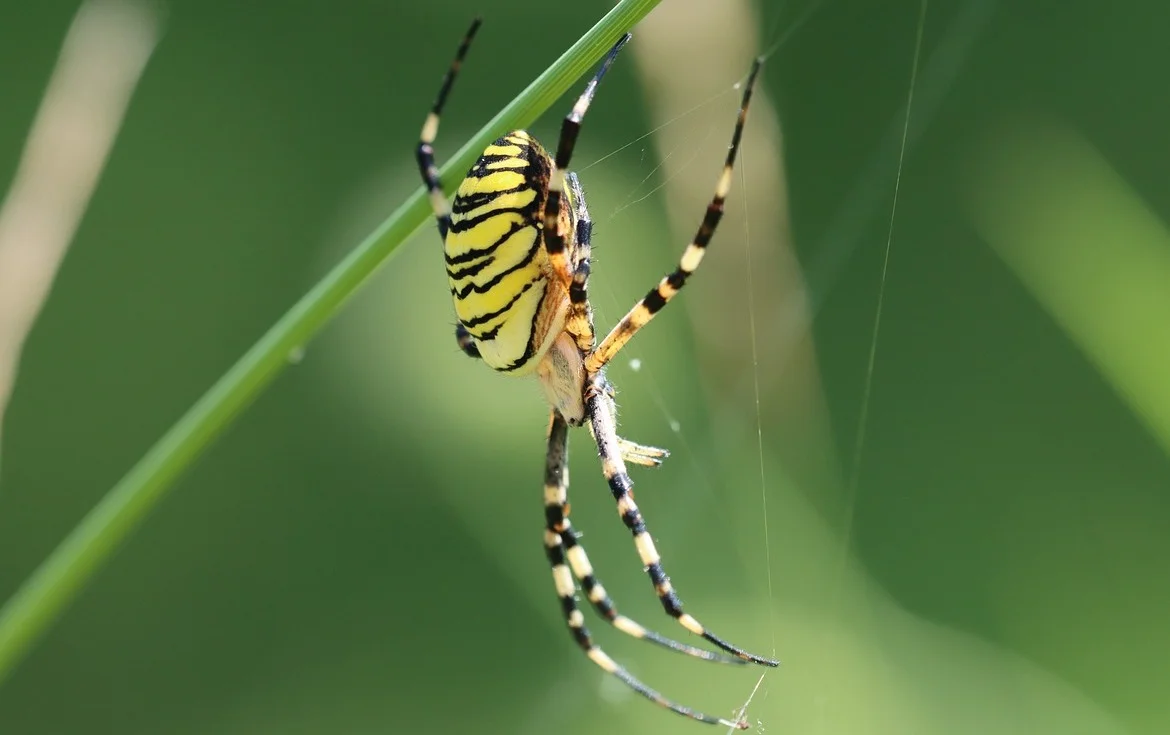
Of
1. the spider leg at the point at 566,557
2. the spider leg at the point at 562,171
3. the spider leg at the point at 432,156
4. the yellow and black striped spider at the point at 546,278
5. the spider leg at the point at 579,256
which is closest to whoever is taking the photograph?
the spider leg at the point at 432,156

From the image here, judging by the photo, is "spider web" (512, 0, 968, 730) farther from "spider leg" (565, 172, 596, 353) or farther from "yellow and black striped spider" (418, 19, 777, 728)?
"spider leg" (565, 172, 596, 353)

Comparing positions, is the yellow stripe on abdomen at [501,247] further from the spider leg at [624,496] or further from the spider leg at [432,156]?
the spider leg at [624,496]

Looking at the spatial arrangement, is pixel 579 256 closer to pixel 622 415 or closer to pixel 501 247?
pixel 501 247

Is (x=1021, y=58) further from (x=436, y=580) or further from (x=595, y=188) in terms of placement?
(x=436, y=580)

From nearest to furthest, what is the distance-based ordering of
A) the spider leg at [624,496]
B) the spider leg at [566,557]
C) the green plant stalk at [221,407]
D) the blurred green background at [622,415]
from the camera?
the green plant stalk at [221,407], the spider leg at [624,496], the spider leg at [566,557], the blurred green background at [622,415]

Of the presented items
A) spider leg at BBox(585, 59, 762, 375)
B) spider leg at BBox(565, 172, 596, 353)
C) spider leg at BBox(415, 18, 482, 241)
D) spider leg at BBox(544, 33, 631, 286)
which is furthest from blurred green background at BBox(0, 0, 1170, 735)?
spider leg at BBox(415, 18, 482, 241)

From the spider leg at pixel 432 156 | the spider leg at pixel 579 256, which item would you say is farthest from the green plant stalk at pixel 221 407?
the spider leg at pixel 579 256
